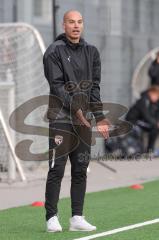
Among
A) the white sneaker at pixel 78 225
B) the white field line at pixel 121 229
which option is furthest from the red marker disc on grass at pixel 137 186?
the white sneaker at pixel 78 225

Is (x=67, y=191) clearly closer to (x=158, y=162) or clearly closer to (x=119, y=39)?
(x=158, y=162)

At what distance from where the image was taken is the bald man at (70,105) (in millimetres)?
8086

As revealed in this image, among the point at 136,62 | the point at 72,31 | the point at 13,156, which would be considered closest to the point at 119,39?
the point at 136,62

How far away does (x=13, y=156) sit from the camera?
13.2m

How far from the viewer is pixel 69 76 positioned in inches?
318

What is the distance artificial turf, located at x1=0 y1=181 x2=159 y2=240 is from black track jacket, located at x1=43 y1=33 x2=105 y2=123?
3.62ft

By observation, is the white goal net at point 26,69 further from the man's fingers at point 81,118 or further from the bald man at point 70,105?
the man's fingers at point 81,118

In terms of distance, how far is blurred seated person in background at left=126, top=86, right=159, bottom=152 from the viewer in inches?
719

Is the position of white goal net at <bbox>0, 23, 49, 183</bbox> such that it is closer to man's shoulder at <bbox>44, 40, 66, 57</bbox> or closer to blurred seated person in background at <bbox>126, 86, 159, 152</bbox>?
blurred seated person in background at <bbox>126, 86, 159, 152</bbox>

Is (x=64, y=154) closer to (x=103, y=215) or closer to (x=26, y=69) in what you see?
(x=103, y=215)

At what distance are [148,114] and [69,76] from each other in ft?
34.0

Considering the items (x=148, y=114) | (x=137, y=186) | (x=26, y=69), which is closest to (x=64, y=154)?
(x=137, y=186)

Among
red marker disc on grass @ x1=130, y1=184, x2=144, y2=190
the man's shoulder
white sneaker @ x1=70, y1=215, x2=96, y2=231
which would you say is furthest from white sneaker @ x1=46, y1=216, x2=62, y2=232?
red marker disc on grass @ x1=130, y1=184, x2=144, y2=190

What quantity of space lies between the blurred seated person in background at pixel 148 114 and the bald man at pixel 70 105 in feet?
32.4
